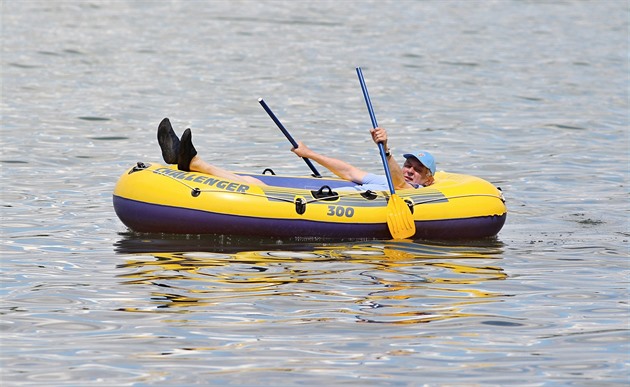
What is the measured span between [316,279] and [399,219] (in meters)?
1.55

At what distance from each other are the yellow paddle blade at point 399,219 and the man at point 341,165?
1.61ft

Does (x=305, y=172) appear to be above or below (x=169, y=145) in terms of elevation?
below

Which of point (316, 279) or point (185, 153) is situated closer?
point (316, 279)

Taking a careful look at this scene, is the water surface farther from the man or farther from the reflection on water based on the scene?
the man

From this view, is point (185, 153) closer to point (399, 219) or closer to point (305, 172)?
point (399, 219)

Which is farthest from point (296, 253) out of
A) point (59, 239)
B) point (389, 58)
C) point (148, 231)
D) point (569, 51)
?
point (569, 51)

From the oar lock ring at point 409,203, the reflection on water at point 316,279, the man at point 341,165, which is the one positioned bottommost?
the reflection on water at point 316,279

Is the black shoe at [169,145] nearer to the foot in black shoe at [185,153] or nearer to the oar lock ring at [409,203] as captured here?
the foot in black shoe at [185,153]

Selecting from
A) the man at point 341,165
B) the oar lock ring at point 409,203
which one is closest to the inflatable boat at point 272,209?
the oar lock ring at point 409,203

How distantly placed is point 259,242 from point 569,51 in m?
18.4

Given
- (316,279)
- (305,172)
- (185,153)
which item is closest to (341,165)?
(185,153)

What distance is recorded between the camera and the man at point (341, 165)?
10836 mm

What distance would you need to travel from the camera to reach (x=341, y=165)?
455 inches

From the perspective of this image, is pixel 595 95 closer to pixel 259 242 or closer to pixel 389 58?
pixel 389 58
